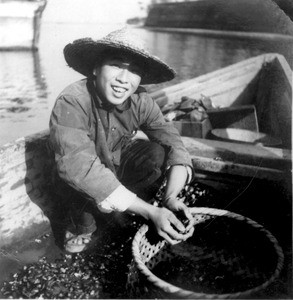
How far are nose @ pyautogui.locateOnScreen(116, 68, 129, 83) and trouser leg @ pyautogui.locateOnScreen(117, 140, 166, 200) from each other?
66 cm

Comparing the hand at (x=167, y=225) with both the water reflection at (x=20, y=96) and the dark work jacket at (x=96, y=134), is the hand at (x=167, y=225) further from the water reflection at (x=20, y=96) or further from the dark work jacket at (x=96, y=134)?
the water reflection at (x=20, y=96)

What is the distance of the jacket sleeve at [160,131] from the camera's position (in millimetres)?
2732

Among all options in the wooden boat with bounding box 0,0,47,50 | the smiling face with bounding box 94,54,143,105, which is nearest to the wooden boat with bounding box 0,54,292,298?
the smiling face with bounding box 94,54,143,105

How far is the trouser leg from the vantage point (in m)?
2.82

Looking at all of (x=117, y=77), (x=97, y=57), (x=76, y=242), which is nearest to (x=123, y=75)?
(x=117, y=77)

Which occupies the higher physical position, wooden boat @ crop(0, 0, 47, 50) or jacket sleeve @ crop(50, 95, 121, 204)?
jacket sleeve @ crop(50, 95, 121, 204)

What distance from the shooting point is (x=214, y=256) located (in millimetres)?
2674

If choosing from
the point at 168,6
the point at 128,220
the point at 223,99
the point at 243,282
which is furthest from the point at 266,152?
the point at 168,6

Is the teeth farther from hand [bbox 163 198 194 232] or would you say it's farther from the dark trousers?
hand [bbox 163 198 194 232]

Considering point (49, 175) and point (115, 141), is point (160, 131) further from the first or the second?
point (49, 175)

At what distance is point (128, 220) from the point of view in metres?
3.19

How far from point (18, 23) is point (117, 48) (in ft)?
63.7

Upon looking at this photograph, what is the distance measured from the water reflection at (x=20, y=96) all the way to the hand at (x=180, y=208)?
5.20 meters

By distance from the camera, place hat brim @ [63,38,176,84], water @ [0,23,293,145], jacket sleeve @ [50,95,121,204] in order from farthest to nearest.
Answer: water @ [0,23,293,145]
hat brim @ [63,38,176,84]
jacket sleeve @ [50,95,121,204]
